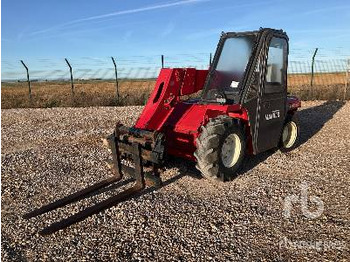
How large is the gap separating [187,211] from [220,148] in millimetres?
1289

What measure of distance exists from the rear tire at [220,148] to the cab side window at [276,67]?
1246mm

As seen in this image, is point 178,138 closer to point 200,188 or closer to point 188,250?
point 200,188

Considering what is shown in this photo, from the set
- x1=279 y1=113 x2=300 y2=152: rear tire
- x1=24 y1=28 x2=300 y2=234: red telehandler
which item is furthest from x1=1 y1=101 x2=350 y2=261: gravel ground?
x1=24 y1=28 x2=300 y2=234: red telehandler

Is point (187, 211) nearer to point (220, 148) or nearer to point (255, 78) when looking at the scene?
point (220, 148)

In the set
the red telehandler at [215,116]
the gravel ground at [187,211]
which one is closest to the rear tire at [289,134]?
the gravel ground at [187,211]

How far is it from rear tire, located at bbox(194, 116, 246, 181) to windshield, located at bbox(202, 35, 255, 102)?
75 centimetres

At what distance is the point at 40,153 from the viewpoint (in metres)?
8.56

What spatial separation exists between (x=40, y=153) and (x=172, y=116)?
12.0ft

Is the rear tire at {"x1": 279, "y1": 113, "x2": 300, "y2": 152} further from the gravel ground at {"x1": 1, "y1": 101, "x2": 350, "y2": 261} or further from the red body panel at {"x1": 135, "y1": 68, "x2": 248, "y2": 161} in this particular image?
the red body panel at {"x1": 135, "y1": 68, "x2": 248, "y2": 161}

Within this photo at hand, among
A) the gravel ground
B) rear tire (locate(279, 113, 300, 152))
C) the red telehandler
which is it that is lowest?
the gravel ground

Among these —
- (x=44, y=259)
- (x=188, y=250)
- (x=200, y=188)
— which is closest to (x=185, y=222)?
(x=188, y=250)

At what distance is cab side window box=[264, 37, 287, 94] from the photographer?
277 inches

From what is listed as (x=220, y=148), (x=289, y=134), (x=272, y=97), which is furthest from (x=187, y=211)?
(x=289, y=134)

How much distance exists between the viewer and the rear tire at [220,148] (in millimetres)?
5863
